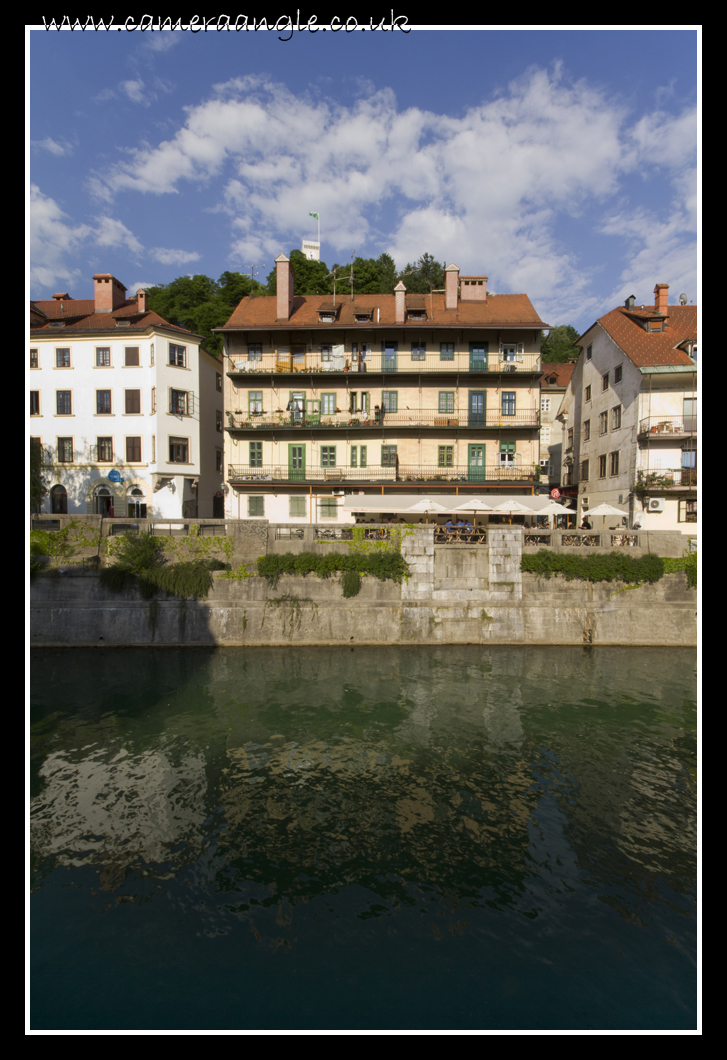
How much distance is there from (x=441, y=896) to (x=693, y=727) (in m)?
12.0

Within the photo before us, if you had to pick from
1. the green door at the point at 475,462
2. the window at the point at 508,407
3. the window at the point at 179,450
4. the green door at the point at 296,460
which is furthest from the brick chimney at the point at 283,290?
the window at the point at 508,407

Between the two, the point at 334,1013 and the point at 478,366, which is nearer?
the point at 334,1013

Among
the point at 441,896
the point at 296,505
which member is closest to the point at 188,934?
the point at 441,896

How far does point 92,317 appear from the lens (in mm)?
36844

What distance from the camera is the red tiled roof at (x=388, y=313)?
33.7 meters

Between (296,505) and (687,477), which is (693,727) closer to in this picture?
(687,477)

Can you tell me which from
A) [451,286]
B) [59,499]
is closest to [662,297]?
[451,286]

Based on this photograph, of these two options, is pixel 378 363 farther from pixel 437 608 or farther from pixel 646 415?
pixel 437 608

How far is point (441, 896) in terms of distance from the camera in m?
9.13

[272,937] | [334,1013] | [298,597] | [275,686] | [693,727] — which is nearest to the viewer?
[334,1013]

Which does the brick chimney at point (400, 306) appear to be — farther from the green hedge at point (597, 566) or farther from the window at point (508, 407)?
the green hedge at point (597, 566)

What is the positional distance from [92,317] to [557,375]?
48.3 metres

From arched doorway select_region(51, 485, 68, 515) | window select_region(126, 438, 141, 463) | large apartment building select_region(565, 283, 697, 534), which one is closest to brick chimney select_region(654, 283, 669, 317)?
large apartment building select_region(565, 283, 697, 534)

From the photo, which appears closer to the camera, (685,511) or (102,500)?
(685,511)
